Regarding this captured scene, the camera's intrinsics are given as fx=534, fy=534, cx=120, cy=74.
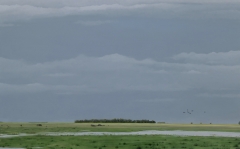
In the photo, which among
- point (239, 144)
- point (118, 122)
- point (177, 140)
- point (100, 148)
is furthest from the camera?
point (118, 122)

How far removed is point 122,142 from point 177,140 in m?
6.59

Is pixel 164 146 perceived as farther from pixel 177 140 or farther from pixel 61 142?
pixel 61 142

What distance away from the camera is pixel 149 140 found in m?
60.8

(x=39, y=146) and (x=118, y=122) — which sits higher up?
(x=118, y=122)

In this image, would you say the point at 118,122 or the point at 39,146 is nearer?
the point at 39,146

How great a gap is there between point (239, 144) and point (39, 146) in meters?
20.6

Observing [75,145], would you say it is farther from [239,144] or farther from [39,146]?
[239,144]

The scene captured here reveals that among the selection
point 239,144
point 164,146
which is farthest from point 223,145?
point 164,146

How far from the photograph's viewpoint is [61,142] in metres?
57.7

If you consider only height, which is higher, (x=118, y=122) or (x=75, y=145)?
(x=118, y=122)

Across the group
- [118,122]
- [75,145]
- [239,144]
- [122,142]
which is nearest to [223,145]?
[239,144]

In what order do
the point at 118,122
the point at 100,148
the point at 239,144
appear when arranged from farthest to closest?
1. the point at 118,122
2. the point at 239,144
3. the point at 100,148

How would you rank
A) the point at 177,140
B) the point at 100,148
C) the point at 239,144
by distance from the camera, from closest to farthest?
the point at 100,148 < the point at 239,144 < the point at 177,140

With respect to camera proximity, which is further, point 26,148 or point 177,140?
point 177,140
